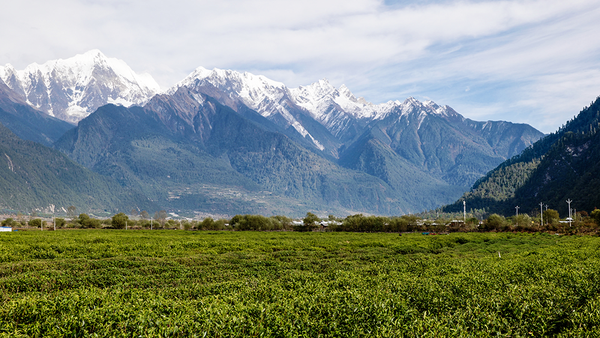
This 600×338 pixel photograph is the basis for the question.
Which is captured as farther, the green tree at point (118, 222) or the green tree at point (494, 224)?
the green tree at point (118, 222)

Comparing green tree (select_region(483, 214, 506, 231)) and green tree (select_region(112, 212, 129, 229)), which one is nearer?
green tree (select_region(483, 214, 506, 231))

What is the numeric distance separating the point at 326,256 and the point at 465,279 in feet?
127

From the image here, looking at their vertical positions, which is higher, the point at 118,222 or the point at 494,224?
the point at 118,222

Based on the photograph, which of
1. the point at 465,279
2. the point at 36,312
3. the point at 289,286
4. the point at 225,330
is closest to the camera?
the point at 225,330

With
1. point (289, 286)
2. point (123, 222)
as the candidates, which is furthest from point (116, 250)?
point (123, 222)

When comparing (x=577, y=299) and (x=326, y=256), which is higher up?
(x=577, y=299)

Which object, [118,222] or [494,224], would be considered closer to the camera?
[494,224]

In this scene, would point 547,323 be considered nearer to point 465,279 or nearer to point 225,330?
point 465,279

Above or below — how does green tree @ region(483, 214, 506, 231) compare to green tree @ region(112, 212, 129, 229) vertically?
below

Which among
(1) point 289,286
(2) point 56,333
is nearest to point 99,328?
(2) point 56,333

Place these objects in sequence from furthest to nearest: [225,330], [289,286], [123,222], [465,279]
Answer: [123,222] < [289,286] < [465,279] < [225,330]

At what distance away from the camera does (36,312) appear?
1953 cm

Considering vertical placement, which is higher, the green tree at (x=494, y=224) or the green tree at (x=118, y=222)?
the green tree at (x=118, y=222)

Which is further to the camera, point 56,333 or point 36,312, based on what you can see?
point 36,312
